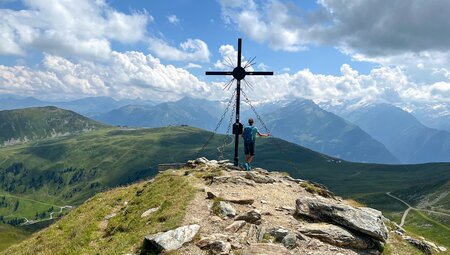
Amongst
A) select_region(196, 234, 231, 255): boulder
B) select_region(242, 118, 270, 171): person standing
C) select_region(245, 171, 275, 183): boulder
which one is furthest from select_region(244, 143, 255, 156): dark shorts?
select_region(196, 234, 231, 255): boulder

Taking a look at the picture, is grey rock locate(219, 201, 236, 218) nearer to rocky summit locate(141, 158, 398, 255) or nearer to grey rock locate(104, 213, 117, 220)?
rocky summit locate(141, 158, 398, 255)

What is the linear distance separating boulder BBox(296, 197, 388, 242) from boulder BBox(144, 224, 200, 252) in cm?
719

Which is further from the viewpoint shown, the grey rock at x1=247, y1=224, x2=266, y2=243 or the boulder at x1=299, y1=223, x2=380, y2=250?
the boulder at x1=299, y1=223, x2=380, y2=250

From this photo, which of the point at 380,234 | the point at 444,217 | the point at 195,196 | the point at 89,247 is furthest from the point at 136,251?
the point at 444,217

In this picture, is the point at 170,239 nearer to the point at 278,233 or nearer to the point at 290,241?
the point at 278,233

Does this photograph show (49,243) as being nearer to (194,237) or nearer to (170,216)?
(170,216)

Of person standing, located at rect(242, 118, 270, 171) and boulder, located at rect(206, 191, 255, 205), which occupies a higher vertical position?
person standing, located at rect(242, 118, 270, 171)

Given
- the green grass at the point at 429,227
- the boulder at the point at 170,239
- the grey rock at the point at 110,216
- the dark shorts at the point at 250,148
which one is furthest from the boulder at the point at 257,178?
the green grass at the point at 429,227

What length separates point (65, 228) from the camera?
28344 millimetres

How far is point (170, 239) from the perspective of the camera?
19.1 metres

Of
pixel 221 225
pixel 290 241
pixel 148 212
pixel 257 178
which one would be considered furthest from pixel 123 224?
pixel 257 178

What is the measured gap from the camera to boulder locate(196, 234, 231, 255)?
59.4 ft

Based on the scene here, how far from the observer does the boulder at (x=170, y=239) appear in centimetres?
1872

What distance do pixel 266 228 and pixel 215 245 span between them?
12.0ft
